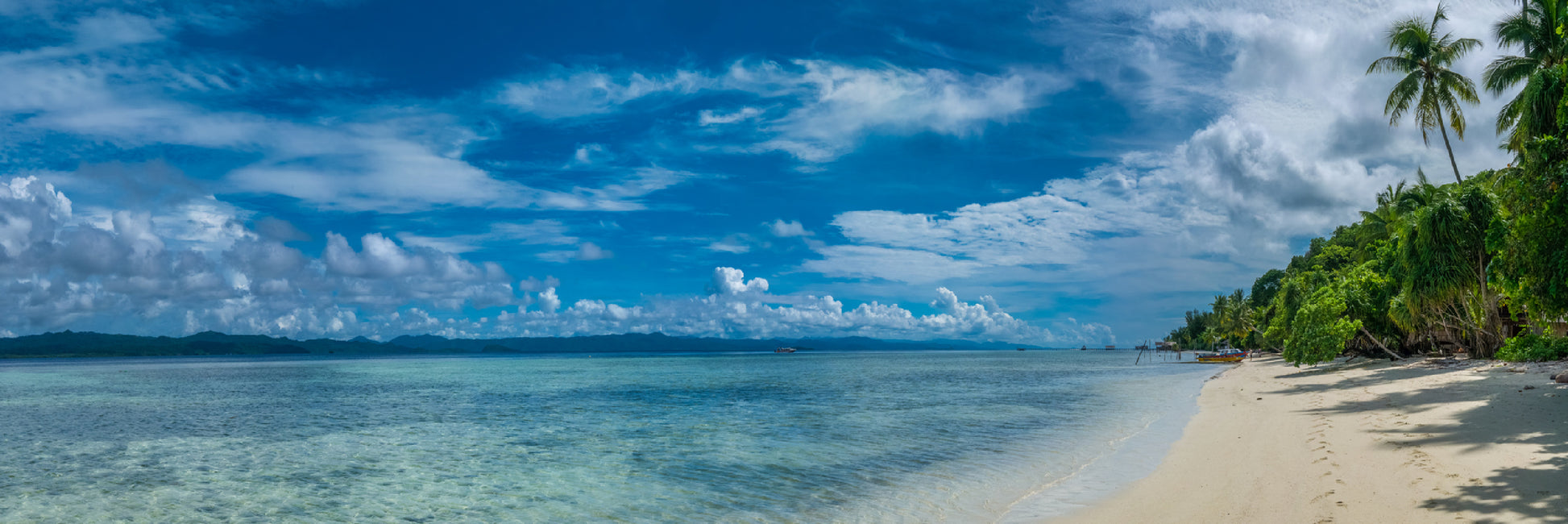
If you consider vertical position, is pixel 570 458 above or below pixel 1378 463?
below

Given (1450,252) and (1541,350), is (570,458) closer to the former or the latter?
(1450,252)

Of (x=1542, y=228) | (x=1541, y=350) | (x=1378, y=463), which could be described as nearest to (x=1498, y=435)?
(x=1378, y=463)

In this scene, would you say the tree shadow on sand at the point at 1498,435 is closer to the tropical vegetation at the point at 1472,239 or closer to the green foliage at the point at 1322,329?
the tropical vegetation at the point at 1472,239

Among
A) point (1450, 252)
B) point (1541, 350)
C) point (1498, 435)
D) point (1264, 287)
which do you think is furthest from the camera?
point (1264, 287)

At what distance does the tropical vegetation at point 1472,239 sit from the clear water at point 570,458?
28.5 ft

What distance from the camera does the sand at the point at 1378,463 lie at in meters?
8.42

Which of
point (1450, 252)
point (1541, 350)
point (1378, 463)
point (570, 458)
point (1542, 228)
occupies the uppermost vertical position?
point (1450, 252)

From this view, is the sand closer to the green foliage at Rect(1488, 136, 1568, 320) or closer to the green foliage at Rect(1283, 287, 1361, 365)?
the green foliage at Rect(1488, 136, 1568, 320)

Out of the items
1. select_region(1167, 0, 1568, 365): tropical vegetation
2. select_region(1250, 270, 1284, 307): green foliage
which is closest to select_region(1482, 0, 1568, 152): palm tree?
select_region(1167, 0, 1568, 365): tropical vegetation

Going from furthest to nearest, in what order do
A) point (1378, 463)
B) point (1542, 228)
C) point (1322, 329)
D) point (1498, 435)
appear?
1. point (1322, 329)
2. point (1542, 228)
3. point (1498, 435)
4. point (1378, 463)

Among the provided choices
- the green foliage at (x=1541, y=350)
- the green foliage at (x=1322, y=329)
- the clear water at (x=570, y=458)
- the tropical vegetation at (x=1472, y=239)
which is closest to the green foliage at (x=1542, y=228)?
the tropical vegetation at (x=1472, y=239)

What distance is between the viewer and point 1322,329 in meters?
37.6

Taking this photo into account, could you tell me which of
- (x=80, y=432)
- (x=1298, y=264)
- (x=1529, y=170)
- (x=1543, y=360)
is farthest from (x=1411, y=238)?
(x=1298, y=264)

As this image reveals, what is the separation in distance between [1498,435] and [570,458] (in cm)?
1873
